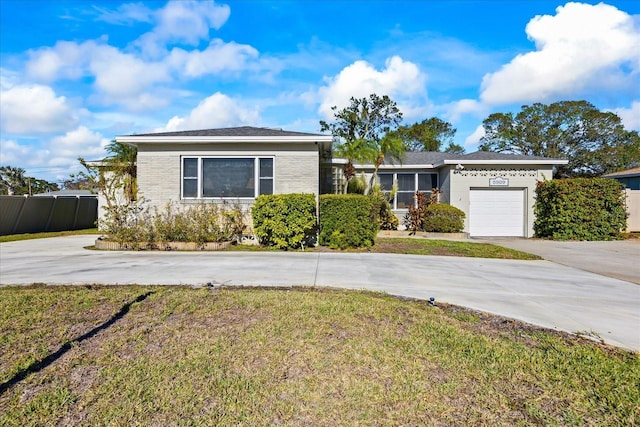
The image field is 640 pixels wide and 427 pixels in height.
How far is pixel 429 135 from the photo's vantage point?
118 ft

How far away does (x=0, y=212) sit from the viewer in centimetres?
1605

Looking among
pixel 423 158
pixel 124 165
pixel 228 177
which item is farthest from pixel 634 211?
pixel 124 165

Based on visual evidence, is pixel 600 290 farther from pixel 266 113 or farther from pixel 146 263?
pixel 266 113

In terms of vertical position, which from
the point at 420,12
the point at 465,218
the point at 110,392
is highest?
the point at 420,12

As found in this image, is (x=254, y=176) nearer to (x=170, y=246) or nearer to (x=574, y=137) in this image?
(x=170, y=246)

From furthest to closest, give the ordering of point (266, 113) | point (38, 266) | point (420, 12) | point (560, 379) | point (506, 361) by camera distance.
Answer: point (266, 113), point (420, 12), point (38, 266), point (506, 361), point (560, 379)

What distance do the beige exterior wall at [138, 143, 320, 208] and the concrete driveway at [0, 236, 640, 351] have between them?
2.67 metres

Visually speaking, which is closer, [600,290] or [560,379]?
[560,379]

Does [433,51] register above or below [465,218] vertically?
above

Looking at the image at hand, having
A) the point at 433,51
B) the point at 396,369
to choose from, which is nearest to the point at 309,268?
the point at 396,369

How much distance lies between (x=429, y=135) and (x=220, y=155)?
92.2ft

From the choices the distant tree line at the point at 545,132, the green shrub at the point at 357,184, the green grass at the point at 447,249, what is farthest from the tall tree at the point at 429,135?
the green grass at the point at 447,249

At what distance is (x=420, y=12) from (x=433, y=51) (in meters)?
3.76

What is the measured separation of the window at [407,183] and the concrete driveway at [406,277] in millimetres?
7497
